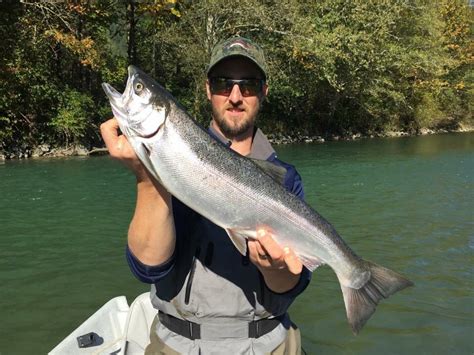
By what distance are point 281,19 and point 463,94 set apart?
27520 mm

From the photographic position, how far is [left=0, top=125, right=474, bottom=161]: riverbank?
72.3 ft

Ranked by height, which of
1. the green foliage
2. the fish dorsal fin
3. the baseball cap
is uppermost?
the baseball cap

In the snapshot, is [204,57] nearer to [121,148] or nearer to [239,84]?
[239,84]

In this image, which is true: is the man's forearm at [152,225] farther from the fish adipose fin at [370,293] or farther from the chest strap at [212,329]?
the fish adipose fin at [370,293]

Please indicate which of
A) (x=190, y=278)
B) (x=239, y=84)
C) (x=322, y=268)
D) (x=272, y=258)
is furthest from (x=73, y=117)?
(x=272, y=258)

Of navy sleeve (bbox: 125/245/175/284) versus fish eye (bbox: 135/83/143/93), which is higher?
fish eye (bbox: 135/83/143/93)

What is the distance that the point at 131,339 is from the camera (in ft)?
12.9

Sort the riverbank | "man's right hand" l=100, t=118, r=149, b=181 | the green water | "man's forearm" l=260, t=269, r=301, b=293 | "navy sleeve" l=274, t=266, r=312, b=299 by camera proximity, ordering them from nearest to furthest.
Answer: "man's right hand" l=100, t=118, r=149, b=181 → "man's forearm" l=260, t=269, r=301, b=293 → "navy sleeve" l=274, t=266, r=312, b=299 → the green water → the riverbank

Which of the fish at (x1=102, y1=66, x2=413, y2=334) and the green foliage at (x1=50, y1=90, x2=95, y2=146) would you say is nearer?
the fish at (x1=102, y1=66, x2=413, y2=334)

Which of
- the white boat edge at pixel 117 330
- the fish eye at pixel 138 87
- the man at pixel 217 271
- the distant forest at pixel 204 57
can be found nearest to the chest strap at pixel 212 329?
the man at pixel 217 271

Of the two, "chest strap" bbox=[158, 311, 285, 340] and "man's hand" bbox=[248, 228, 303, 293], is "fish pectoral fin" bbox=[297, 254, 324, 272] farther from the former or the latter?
"chest strap" bbox=[158, 311, 285, 340]

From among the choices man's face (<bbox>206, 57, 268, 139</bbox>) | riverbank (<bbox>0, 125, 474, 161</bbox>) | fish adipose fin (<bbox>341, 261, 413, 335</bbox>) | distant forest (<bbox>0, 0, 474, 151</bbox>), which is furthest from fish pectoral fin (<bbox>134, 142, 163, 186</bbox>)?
distant forest (<bbox>0, 0, 474, 151</bbox>)

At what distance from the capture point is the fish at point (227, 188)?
2.42 metres

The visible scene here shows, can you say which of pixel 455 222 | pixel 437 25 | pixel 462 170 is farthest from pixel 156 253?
pixel 437 25
